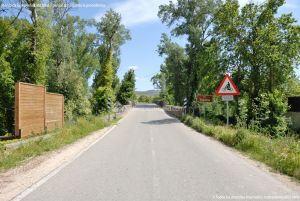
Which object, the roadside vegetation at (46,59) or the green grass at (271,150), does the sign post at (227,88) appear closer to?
the green grass at (271,150)

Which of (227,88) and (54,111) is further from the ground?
(227,88)

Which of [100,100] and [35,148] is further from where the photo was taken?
[100,100]

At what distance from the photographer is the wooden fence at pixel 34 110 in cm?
1739

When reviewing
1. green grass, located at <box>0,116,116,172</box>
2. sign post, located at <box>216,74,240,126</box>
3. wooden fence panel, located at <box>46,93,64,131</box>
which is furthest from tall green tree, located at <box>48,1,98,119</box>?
sign post, located at <box>216,74,240,126</box>

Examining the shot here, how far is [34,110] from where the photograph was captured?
19.6 meters

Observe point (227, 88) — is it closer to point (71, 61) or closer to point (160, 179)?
point (160, 179)

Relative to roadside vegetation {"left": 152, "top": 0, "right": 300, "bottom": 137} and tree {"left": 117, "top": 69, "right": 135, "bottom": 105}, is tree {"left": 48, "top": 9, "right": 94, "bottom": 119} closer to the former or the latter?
roadside vegetation {"left": 152, "top": 0, "right": 300, "bottom": 137}

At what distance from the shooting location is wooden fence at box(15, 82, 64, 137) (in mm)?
17391

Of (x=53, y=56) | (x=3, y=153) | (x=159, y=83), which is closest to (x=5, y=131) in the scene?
(x=53, y=56)

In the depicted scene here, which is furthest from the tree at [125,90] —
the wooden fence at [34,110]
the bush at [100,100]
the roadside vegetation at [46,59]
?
the wooden fence at [34,110]

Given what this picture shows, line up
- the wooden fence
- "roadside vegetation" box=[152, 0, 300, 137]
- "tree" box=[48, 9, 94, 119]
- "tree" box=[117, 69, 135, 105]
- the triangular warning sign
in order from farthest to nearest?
1. "tree" box=[117, 69, 135, 105]
2. "tree" box=[48, 9, 94, 119]
3. "roadside vegetation" box=[152, 0, 300, 137]
4. the triangular warning sign
5. the wooden fence

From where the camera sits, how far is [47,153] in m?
13.8

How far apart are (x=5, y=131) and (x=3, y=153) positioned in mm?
25977

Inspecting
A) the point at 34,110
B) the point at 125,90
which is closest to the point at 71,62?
the point at 34,110
